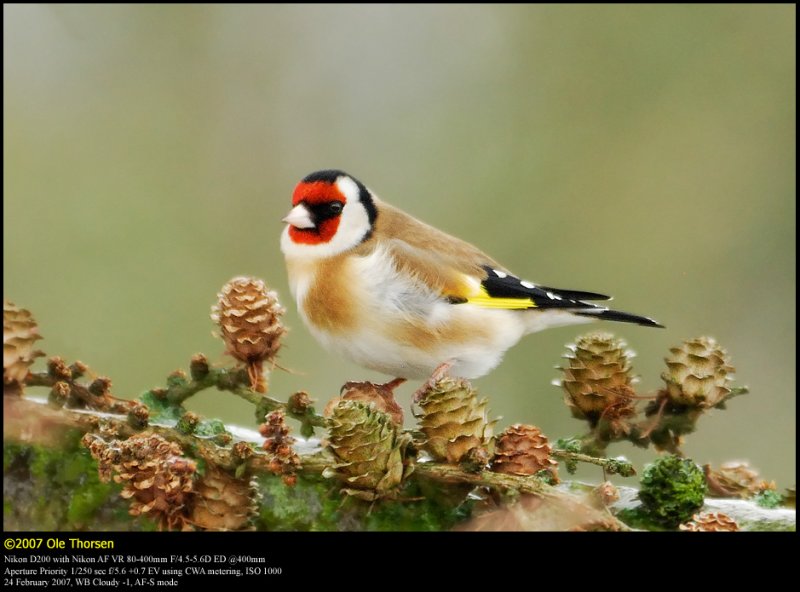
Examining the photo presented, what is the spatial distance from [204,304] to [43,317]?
0.63 m

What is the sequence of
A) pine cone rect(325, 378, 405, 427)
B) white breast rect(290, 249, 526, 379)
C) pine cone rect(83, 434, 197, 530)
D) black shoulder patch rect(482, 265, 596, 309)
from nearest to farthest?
1. pine cone rect(83, 434, 197, 530)
2. pine cone rect(325, 378, 405, 427)
3. white breast rect(290, 249, 526, 379)
4. black shoulder patch rect(482, 265, 596, 309)

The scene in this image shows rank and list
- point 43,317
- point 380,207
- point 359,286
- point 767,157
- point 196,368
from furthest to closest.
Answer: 1. point 767,157
2. point 43,317
3. point 380,207
4. point 359,286
5. point 196,368

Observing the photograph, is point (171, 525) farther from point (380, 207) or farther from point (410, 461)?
point (380, 207)

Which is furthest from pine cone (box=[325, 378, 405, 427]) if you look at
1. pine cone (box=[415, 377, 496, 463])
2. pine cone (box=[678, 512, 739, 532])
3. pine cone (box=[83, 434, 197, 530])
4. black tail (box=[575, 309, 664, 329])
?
black tail (box=[575, 309, 664, 329])

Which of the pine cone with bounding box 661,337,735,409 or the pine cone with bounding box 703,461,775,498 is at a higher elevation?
the pine cone with bounding box 661,337,735,409

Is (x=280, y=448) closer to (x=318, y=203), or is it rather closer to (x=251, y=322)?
(x=251, y=322)

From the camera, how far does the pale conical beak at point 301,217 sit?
2090 millimetres

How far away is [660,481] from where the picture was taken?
1281 millimetres

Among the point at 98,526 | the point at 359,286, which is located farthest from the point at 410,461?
the point at 359,286

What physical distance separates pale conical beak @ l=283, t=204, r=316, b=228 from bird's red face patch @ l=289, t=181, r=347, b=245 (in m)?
0.01

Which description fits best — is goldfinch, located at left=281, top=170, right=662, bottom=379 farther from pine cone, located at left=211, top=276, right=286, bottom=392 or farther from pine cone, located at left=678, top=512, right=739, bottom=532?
pine cone, located at left=678, top=512, right=739, bottom=532

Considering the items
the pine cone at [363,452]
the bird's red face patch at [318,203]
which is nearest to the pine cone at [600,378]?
the pine cone at [363,452]

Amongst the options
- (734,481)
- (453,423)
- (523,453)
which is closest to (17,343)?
(453,423)

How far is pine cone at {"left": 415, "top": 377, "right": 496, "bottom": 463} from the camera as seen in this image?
49.8 inches
